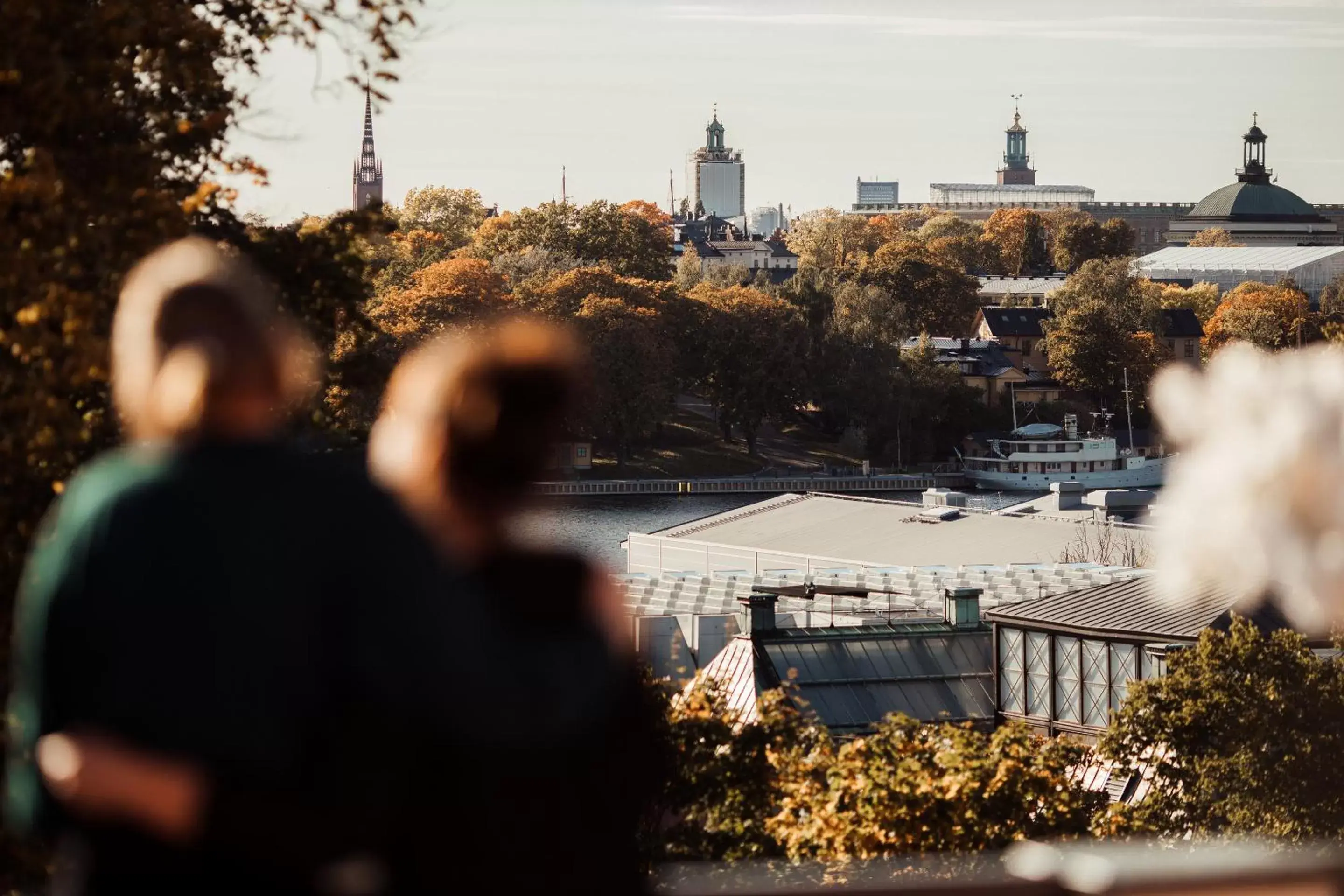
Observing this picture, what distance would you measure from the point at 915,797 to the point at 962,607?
14.1 metres

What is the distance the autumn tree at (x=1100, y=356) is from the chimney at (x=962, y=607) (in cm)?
6111

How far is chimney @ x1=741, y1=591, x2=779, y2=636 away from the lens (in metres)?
24.3

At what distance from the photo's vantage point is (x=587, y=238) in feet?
285

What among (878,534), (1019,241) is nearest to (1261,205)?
(1019,241)

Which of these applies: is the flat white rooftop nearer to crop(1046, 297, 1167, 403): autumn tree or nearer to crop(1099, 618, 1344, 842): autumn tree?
crop(1099, 618, 1344, 842): autumn tree

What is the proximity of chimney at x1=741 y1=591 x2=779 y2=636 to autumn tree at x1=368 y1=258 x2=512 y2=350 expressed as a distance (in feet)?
125

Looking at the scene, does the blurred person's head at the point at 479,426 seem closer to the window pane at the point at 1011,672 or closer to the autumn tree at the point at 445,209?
the window pane at the point at 1011,672

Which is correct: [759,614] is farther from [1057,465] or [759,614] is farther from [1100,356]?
[1100,356]

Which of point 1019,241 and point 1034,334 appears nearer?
point 1034,334

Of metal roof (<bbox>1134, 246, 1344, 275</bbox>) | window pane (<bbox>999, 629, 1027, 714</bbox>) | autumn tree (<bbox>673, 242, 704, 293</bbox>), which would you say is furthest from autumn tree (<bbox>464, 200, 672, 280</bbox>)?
window pane (<bbox>999, 629, 1027, 714</bbox>)

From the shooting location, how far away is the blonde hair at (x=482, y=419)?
267 centimetres

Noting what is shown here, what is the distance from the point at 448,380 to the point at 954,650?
2248cm

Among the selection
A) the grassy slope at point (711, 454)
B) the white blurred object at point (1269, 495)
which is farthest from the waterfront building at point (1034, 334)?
the white blurred object at point (1269, 495)

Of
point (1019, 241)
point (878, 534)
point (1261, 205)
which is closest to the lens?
point (878, 534)
